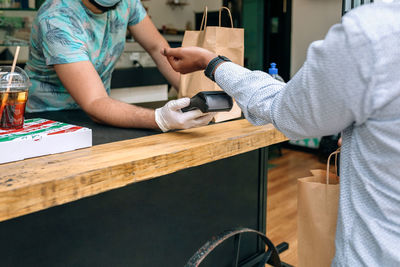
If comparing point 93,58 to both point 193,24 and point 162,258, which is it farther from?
point 193,24

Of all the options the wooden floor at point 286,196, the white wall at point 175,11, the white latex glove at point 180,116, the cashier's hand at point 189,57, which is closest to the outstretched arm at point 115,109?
the white latex glove at point 180,116

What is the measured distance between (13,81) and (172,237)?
76 centimetres

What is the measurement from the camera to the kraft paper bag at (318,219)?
0.94m

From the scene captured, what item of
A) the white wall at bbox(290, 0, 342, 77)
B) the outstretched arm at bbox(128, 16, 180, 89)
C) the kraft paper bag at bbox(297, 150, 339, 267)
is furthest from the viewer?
the white wall at bbox(290, 0, 342, 77)

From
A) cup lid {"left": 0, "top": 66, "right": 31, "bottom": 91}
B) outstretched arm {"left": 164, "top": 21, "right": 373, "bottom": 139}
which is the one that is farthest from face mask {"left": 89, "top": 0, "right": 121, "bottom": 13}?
outstretched arm {"left": 164, "top": 21, "right": 373, "bottom": 139}

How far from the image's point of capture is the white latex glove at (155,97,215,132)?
1.07m

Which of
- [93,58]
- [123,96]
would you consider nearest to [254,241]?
[93,58]

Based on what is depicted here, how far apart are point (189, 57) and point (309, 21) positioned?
3.78 metres

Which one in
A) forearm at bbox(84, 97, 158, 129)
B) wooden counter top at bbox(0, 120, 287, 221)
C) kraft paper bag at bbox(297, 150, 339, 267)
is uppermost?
forearm at bbox(84, 97, 158, 129)

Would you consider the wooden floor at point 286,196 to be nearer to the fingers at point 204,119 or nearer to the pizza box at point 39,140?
the fingers at point 204,119

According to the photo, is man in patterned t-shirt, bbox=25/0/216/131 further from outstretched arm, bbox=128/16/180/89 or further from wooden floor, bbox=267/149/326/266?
wooden floor, bbox=267/149/326/266

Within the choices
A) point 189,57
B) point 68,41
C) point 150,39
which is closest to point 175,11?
point 150,39

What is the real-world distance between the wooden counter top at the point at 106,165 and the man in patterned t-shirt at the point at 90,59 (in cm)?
10

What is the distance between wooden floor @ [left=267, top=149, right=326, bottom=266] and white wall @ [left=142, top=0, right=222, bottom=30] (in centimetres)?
286
